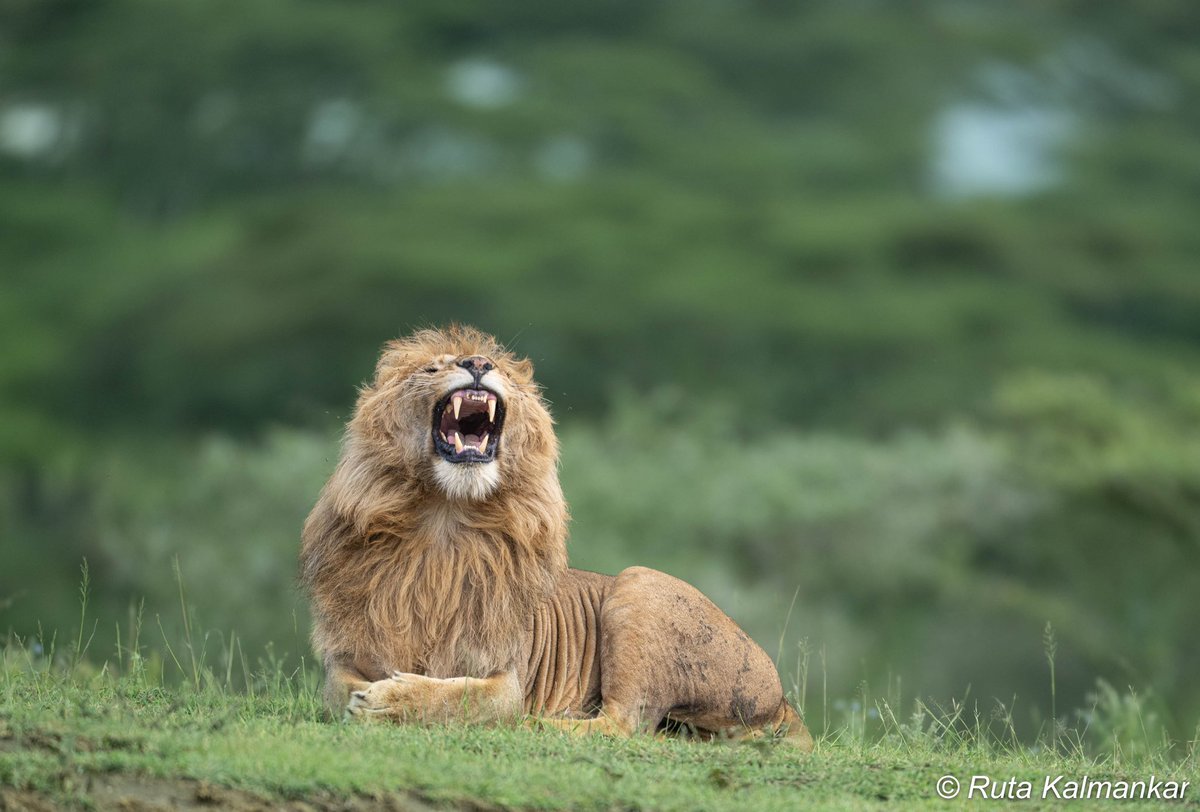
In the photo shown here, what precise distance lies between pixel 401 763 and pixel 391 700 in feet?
2.91

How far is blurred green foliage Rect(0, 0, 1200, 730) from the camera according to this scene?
2117cm

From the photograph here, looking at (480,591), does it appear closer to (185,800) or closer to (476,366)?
(476,366)

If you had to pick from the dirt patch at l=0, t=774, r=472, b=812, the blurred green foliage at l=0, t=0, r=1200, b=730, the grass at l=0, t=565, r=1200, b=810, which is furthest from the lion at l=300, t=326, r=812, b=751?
the blurred green foliage at l=0, t=0, r=1200, b=730

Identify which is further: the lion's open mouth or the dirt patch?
the lion's open mouth

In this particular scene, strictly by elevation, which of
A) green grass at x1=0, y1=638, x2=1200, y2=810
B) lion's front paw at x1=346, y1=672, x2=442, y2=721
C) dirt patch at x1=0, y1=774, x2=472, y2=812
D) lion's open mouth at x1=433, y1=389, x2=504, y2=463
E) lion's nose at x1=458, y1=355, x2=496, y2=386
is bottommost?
dirt patch at x1=0, y1=774, x2=472, y2=812

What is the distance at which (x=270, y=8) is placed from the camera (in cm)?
4422

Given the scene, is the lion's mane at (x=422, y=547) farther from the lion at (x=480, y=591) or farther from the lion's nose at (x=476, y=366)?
the lion's nose at (x=476, y=366)

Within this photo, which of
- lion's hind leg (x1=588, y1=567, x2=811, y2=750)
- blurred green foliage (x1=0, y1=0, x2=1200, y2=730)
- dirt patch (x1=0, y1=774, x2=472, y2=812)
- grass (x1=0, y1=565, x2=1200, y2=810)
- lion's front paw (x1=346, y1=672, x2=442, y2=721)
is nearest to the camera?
dirt patch (x1=0, y1=774, x2=472, y2=812)

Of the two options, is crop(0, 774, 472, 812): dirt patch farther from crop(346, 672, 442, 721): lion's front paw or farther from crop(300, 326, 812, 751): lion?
crop(300, 326, 812, 751): lion

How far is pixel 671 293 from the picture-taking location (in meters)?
36.4

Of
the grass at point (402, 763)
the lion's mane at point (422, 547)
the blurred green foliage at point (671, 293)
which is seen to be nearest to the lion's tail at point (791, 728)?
the grass at point (402, 763)

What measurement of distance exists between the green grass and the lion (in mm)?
318

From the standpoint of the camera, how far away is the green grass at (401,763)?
16.7 feet

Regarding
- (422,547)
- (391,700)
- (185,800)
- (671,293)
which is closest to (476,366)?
(422,547)
